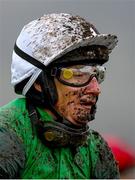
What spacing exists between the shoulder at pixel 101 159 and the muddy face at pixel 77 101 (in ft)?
1.07

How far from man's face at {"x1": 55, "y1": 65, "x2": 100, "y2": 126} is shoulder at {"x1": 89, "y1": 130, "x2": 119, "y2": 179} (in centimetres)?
33

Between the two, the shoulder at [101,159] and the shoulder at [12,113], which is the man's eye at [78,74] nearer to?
the shoulder at [12,113]

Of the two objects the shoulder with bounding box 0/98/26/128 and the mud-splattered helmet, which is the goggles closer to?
the mud-splattered helmet

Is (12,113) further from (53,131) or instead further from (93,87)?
(93,87)

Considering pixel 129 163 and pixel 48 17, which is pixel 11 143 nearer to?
pixel 48 17

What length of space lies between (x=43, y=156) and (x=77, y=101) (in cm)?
32

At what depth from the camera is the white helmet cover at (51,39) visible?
405cm

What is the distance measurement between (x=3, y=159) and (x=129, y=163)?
11.3 feet

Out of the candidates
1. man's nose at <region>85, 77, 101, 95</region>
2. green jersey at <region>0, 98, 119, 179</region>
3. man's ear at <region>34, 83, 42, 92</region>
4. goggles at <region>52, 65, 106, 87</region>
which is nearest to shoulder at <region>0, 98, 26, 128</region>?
Answer: green jersey at <region>0, 98, 119, 179</region>

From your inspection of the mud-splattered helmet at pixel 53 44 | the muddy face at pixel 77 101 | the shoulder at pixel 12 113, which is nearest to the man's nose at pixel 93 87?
the muddy face at pixel 77 101

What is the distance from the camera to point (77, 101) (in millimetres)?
4082

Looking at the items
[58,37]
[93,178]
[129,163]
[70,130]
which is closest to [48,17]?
[58,37]

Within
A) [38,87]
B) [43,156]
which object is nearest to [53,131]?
[43,156]

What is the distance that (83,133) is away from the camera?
165 inches
